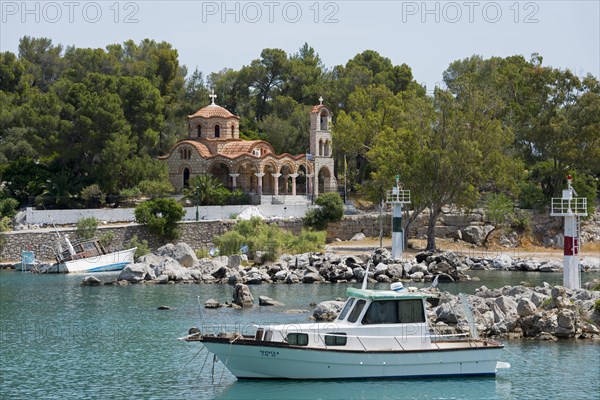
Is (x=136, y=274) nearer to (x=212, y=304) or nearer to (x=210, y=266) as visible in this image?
(x=210, y=266)

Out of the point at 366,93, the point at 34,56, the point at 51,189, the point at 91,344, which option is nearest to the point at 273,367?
the point at 91,344

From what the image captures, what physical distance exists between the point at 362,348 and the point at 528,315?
864 centimetres

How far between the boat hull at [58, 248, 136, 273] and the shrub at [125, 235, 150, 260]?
947 mm

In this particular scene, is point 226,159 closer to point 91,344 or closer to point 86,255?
point 86,255

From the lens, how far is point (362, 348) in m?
26.6

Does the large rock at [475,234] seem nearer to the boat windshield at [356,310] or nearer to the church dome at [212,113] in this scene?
the church dome at [212,113]

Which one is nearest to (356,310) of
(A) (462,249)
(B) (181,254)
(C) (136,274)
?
(C) (136,274)

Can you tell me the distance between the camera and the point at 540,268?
54.9 meters

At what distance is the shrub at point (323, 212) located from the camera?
219 ft

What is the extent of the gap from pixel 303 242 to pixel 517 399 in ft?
110

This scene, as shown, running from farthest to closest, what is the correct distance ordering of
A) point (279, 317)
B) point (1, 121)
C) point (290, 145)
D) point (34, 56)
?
1. point (34, 56)
2. point (290, 145)
3. point (1, 121)
4. point (279, 317)

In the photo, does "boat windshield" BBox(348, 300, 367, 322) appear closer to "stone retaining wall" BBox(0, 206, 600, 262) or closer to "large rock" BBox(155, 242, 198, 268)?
"large rock" BBox(155, 242, 198, 268)

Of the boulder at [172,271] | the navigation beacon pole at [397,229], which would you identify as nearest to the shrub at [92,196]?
the boulder at [172,271]

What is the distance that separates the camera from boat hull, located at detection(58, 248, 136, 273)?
55.2m
